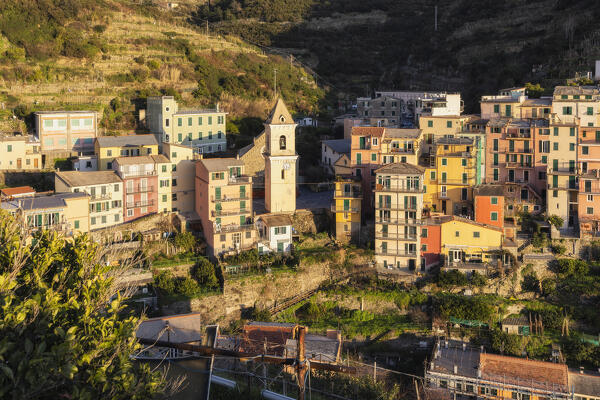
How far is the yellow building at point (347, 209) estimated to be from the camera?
2750 centimetres

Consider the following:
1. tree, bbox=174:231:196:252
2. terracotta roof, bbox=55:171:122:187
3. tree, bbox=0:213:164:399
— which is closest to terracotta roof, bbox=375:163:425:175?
tree, bbox=174:231:196:252

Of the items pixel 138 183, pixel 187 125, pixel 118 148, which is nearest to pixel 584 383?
pixel 138 183

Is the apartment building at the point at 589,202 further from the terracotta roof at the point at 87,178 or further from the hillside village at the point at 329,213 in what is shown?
the terracotta roof at the point at 87,178

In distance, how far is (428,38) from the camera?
55.2m

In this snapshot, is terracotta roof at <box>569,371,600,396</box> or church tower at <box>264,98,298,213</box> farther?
church tower at <box>264,98,298,213</box>

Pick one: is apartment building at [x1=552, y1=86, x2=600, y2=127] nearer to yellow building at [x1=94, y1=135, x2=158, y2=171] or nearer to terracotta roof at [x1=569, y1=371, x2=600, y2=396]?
terracotta roof at [x1=569, y1=371, x2=600, y2=396]

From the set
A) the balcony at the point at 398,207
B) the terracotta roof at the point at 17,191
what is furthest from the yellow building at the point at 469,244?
the terracotta roof at the point at 17,191

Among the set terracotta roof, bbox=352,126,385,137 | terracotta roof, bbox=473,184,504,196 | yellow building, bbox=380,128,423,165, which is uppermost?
terracotta roof, bbox=352,126,385,137

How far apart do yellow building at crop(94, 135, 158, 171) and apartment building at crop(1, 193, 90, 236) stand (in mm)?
3968

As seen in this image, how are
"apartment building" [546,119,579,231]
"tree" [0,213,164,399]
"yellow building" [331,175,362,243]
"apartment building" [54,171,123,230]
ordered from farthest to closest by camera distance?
"yellow building" [331,175,362,243]
"apartment building" [546,119,579,231]
"apartment building" [54,171,123,230]
"tree" [0,213,164,399]

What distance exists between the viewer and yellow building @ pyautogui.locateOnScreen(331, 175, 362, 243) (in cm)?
2750

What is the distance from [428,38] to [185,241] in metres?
36.6

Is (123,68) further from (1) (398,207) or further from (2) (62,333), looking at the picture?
(2) (62,333)

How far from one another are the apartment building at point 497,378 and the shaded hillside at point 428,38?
66.9ft
